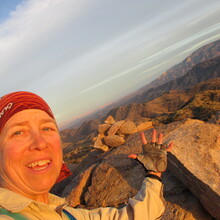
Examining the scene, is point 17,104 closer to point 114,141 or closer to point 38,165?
point 38,165

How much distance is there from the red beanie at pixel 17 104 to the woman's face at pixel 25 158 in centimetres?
5

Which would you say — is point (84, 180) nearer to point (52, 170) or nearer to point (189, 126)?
point (189, 126)

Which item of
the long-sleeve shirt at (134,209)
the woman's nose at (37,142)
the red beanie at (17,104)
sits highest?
the red beanie at (17,104)

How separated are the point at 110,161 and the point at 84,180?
1249 mm

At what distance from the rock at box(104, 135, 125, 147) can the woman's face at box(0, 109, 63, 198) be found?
25.5 feet

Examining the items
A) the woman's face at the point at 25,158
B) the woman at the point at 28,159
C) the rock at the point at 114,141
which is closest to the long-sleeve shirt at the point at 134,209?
the woman at the point at 28,159

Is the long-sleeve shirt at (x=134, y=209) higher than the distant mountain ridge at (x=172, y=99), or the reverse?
the long-sleeve shirt at (x=134, y=209)

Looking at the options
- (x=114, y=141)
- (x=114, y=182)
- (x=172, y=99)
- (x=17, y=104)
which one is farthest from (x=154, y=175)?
(x=172, y=99)

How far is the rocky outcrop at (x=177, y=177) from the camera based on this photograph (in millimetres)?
5668

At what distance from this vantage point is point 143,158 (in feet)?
10.5

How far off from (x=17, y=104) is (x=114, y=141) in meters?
8.08

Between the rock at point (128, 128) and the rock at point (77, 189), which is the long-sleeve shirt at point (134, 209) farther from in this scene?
the rock at point (128, 128)

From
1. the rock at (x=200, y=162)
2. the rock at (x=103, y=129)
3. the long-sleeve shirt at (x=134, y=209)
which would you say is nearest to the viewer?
the long-sleeve shirt at (x=134, y=209)

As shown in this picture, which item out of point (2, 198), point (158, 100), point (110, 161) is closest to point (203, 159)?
point (110, 161)
